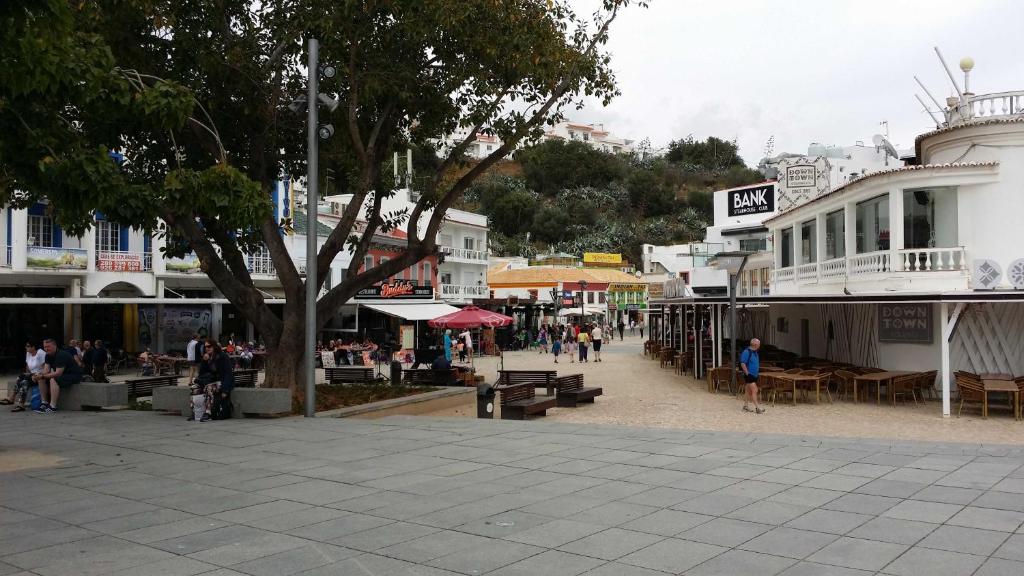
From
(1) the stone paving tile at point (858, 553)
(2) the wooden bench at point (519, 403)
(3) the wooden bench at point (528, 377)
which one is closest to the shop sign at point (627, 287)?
(3) the wooden bench at point (528, 377)

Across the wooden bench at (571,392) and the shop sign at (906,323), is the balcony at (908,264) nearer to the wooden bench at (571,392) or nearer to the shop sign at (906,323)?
the shop sign at (906,323)

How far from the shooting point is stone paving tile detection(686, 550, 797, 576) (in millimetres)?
5305

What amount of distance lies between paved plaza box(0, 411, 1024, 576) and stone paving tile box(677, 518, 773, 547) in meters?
0.02

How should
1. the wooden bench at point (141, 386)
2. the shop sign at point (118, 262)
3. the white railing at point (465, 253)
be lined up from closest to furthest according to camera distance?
the wooden bench at point (141, 386)
the shop sign at point (118, 262)
the white railing at point (465, 253)

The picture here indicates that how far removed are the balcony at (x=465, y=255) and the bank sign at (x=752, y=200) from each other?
1646cm

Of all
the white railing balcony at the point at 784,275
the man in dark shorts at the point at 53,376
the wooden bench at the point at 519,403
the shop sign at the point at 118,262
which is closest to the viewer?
the man in dark shorts at the point at 53,376

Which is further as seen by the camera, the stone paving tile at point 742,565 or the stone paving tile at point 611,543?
the stone paving tile at point 611,543

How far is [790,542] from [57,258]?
27142mm

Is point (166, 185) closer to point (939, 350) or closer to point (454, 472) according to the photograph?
point (454, 472)

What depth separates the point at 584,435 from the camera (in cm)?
1131

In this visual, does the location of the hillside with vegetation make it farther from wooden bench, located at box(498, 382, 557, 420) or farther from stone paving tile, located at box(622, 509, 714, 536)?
stone paving tile, located at box(622, 509, 714, 536)

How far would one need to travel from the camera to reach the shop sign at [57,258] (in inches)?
1041

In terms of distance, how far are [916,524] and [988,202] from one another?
45.8 ft

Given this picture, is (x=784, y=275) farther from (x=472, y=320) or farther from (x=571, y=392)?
(x=571, y=392)
